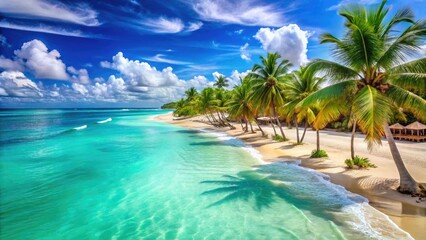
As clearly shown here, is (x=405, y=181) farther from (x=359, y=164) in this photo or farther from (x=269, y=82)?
(x=269, y=82)

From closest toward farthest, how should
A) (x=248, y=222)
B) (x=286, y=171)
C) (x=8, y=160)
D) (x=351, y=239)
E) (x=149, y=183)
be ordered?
(x=351, y=239), (x=248, y=222), (x=149, y=183), (x=286, y=171), (x=8, y=160)

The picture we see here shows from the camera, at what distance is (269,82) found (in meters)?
22.1

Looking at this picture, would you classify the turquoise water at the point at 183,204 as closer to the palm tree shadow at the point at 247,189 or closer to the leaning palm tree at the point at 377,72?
the palm tree shadow at the point at 247,189

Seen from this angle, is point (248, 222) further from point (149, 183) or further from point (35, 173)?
point (35, 173)

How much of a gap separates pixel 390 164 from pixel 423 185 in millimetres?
3701

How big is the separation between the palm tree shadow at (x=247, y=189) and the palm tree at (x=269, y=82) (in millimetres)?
10683

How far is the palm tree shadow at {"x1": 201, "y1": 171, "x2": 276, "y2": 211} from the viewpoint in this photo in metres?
9.11

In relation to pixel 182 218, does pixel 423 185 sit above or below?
above

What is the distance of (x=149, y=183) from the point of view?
11789 millimetres

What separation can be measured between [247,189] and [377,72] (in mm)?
6526

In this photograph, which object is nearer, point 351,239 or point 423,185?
point 351,239

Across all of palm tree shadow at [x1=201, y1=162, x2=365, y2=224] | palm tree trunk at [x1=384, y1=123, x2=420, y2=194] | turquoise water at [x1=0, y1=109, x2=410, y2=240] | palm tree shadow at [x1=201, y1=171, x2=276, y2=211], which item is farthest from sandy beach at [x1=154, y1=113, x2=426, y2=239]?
palm tree shadow at [x1=201, y1=171, x2=276, y2=211]

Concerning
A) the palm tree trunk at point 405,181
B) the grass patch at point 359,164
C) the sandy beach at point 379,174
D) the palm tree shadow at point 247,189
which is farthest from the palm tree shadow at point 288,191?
the grass patch at point 359,164

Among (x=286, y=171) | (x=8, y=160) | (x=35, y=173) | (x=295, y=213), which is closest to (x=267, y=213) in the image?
(x=295, y=213)
